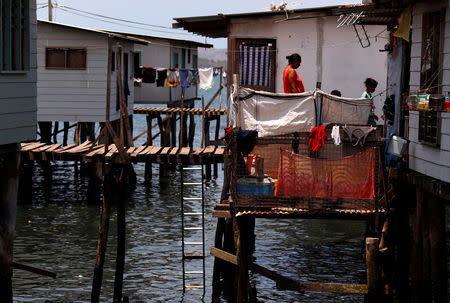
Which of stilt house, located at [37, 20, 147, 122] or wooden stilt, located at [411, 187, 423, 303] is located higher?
stilt house, located at [37, 20, 147, 122]

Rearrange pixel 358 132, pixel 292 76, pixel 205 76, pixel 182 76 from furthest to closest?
pixel 205 76 → pixel 182 76 → pixel 292 76 → pixel 358 132

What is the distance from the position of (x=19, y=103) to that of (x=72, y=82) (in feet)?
47.5

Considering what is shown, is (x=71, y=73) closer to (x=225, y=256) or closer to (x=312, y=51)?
(x=312, y=51)

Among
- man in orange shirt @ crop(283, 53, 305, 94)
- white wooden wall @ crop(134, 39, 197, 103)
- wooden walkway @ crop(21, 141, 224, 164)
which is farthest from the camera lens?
white wooden wall @ crop(134, 39, 197, 103)

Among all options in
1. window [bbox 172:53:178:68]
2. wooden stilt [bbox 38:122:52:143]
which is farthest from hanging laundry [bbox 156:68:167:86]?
wooden stilt [bbox 38:122:52:143]

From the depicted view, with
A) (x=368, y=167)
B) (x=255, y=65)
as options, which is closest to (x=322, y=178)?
(x=368, y=167)

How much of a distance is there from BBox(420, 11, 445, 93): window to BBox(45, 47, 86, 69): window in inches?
628

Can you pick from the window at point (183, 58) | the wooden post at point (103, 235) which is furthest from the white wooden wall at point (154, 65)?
the wooden post at point (103, 235)

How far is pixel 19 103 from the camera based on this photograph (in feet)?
44.7

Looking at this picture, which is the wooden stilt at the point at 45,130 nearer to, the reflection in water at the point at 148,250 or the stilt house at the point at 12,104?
the reflection in water at the point at 148,250

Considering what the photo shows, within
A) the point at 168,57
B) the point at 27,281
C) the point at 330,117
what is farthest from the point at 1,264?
the point at 168,57

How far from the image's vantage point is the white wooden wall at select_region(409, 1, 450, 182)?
12.7 metres

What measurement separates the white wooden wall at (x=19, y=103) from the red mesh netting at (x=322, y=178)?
456 cm

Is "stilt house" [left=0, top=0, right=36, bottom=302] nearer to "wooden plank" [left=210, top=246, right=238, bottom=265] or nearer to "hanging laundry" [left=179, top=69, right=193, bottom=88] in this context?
"wooden plank" [left=210, top=246, right=238, bottom=265]
